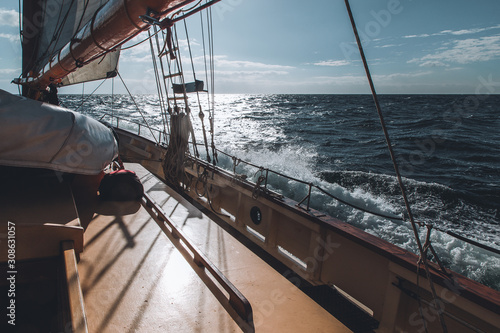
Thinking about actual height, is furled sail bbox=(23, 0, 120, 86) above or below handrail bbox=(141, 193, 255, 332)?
above

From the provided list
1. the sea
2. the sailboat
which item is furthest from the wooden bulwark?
the sea

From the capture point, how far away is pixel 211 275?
8.02 feet

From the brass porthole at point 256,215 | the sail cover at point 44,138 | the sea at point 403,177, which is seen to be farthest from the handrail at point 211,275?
the brass porthole at point 256,215

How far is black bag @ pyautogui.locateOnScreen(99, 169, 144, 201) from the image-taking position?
407 centimetres

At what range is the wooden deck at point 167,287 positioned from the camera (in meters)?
1.94

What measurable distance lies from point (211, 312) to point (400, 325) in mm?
2347

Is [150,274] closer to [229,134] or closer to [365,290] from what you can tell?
→ [365,290]

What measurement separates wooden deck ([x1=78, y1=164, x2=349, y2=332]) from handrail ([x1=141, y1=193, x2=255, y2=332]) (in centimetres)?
5

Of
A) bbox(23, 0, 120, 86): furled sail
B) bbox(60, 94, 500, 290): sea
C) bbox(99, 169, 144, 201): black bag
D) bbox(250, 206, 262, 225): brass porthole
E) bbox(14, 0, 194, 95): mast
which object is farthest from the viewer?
bbox(60, 94, 500, 290): sea

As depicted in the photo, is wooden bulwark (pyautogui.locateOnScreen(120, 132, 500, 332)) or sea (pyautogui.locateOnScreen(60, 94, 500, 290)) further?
sea (pyautogui.locateOnScreen(60, 94, 500, 290))

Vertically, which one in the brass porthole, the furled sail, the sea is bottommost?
the sea

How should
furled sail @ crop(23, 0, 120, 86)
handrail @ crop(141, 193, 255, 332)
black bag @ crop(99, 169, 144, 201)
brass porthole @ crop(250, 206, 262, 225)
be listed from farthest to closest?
brass porthole @ crop(250, 206, 262, 225) < furled sail @ crop(23, 0, 120, 86) < black bag @ crop(99, 169, 144, 201) < handrail @ crop(141, 193, 255, 332)

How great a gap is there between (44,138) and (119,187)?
5.04 ft

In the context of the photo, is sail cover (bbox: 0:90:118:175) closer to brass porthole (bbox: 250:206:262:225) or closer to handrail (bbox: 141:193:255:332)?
handrail (bbox: 141:193:255:332)
